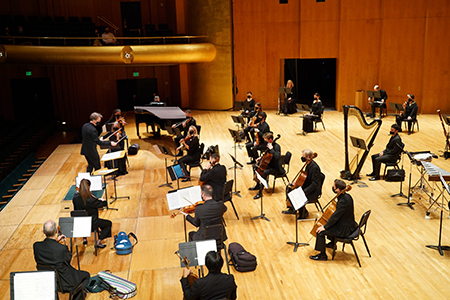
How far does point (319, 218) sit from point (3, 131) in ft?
42.6

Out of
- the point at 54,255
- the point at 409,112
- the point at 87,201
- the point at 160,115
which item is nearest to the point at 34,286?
the point at 54,255

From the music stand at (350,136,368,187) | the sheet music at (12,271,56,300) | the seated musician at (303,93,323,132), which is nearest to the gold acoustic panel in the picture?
the seated musician at (303,93,323,132)

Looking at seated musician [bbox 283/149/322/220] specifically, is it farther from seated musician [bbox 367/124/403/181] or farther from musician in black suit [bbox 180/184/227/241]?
seated musician [bbox 367/124/403/181]

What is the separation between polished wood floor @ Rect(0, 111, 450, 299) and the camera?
5.64 metres

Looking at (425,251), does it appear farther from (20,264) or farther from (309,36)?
(309,36)

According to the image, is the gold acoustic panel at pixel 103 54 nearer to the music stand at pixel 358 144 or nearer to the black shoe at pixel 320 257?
the music stand at pixel 358 144

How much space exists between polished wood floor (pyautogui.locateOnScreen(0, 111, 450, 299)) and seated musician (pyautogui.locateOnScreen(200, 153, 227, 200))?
2.31 ft

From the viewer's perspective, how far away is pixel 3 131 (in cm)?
1514

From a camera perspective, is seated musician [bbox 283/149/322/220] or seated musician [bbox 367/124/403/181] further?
seated musician [bbox 367/124/403/181]

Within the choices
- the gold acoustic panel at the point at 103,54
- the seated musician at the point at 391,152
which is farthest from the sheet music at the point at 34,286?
the gold acoustic panel at the point at 103,54

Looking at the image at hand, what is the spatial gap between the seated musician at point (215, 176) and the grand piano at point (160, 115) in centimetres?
481

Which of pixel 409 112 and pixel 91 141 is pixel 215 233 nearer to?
pixel 91 141

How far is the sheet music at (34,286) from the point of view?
4195 millimetres

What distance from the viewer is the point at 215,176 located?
24.0ft
